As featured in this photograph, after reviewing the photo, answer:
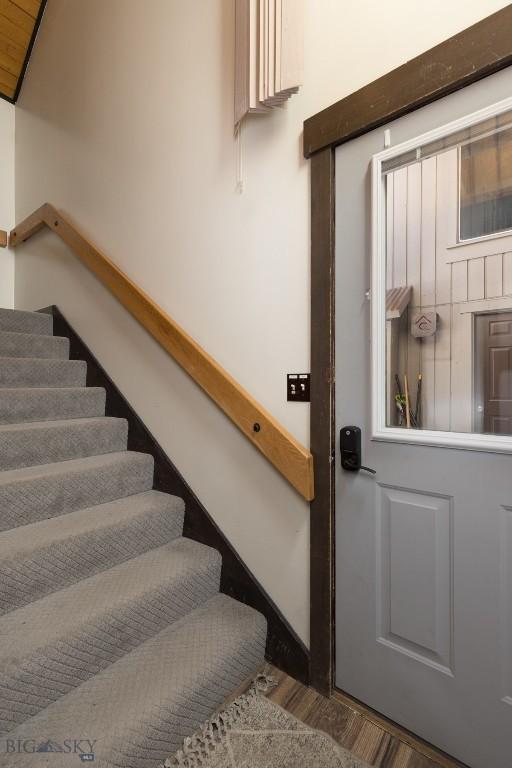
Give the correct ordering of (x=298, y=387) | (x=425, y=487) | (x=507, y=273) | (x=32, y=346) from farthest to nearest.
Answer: (x=32, y=346) < (x=298, y=387) < (x=425, y=487) < (x=507, y=273)

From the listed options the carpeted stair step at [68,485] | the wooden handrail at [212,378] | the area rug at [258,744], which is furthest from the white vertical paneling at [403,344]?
the carpeted stair step at [68,485]

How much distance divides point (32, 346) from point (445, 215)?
235cm

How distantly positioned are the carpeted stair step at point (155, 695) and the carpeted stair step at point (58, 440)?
0.93 m

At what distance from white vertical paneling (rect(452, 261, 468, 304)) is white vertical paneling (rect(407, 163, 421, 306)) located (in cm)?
10

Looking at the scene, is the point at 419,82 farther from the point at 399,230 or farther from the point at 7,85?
the point at 7,85

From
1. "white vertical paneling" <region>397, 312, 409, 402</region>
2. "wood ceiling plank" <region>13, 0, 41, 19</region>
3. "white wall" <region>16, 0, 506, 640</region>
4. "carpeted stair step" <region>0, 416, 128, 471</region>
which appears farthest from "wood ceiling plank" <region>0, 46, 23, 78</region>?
"white vertical paneling" <region>397, 312, 409, 402</region>

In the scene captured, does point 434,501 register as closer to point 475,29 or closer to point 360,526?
point 360,526

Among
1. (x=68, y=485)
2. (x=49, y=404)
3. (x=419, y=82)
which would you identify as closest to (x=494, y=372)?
(x=419, y=82)

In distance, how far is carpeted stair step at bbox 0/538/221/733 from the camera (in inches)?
41.1

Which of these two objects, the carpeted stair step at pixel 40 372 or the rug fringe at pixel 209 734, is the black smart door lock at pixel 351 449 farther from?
the carpeted stair step at pixel 40 372

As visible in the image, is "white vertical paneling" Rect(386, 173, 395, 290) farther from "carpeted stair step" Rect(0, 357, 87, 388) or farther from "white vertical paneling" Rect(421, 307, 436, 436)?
"carpeted stair step" Rect(0, 357, 87, 388)

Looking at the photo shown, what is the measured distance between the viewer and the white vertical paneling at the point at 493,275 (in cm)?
109

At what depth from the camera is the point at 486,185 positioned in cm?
112

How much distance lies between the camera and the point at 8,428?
171 centimetres
